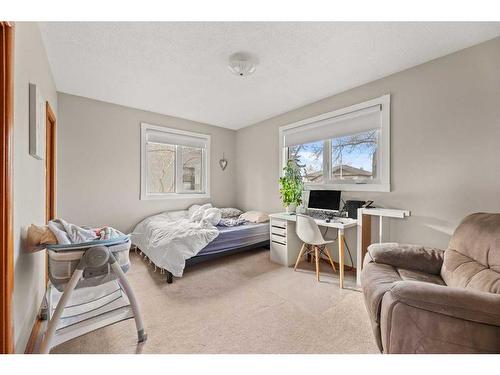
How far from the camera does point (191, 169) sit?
448 cm

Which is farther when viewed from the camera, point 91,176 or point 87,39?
point 91,176

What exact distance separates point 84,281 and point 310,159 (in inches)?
124

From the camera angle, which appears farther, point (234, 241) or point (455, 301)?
point (234, 241)

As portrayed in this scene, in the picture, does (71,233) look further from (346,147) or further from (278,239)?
(346,147)

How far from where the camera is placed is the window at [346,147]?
8.73 ft

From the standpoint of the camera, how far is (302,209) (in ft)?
11.6

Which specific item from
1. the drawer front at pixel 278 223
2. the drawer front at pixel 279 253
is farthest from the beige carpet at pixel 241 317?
the drawer front at pixel 278 223

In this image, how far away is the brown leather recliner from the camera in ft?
3.33

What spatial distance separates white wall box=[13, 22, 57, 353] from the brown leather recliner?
6.86 feet

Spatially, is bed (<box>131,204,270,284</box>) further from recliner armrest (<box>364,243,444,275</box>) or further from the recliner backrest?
the recliner backrest

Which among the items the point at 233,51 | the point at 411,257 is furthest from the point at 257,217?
the point at 233,51

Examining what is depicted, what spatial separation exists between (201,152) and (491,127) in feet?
13.5
